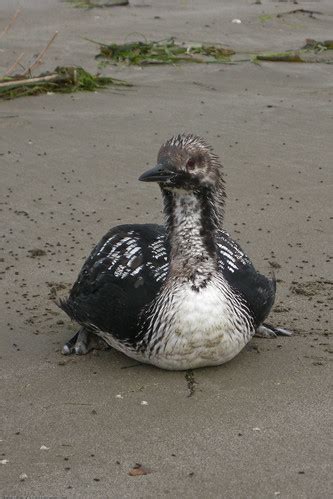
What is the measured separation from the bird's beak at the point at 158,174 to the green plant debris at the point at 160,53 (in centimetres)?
540

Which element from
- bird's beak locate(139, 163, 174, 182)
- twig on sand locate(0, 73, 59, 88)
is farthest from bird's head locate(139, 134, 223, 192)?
twig on sand locate(0, 73, 59, 88)

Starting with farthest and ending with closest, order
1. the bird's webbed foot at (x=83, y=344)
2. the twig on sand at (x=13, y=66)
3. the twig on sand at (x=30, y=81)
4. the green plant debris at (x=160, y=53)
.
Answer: the green plant debris at (x=160, y=53) < the twig on sand at (x=13, y=66) < the twig on sand at (x=30, y=81) < the bird's webbed foot at (x=83, y=344)

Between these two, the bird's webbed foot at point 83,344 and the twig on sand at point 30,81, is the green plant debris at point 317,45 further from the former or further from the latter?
the bird's webbed foot at point 83,344

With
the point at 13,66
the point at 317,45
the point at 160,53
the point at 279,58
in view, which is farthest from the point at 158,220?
the point at 317,45

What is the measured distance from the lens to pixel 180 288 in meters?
5.91

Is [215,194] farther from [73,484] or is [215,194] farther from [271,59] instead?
[271,59]

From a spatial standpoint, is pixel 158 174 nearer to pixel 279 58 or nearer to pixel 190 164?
pixel 190 164

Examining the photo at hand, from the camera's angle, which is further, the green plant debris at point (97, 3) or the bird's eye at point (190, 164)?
the green plant debris at point (97, 3)

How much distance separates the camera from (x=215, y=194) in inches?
237

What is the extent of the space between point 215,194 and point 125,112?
4.08 metres

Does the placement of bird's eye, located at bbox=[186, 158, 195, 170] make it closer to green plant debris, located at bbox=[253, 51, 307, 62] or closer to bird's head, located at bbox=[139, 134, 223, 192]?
bird's head, located at bbox=[139, 134, 223, 192]

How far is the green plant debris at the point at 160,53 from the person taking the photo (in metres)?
11.1

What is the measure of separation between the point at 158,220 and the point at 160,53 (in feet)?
11.4

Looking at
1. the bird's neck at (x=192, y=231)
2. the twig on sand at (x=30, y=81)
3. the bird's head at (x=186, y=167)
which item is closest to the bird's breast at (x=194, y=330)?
the bird's neck at (x=192, y=231)
